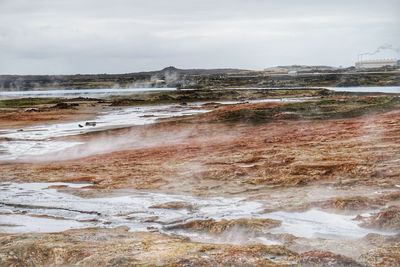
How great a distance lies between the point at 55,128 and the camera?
42031 mm

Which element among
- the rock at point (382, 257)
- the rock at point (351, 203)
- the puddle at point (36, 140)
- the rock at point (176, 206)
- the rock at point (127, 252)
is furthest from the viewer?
the puddle at point (36, 140)

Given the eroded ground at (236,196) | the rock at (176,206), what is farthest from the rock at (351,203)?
the rock at (176,206)

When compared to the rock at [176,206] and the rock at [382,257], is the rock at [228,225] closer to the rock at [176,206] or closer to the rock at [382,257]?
the rock at [176,206]

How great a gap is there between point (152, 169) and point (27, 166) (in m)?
6.52

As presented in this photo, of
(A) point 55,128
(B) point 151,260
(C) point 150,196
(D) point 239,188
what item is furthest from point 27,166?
(A) point 55,128

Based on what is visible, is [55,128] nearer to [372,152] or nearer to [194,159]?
[194,159]

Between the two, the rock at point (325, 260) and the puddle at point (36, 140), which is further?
the puddle at point (36, 140)

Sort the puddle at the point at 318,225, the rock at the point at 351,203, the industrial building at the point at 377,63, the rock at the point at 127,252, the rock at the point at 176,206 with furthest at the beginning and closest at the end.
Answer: the industrial building at the point at 377,63, the rock at the point at 176,206, the rock at the point at 351,203, the puddle at the point at 318,225, the rock at the point at 127,252

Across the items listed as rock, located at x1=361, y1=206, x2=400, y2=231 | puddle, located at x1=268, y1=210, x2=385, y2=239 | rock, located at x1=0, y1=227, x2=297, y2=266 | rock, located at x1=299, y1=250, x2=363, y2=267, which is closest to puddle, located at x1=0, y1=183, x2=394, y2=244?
puddle, located at x1=268, y1=210, x2=385, y2=239

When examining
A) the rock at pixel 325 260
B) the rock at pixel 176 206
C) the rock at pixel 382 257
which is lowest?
the rock at pixel 176 206

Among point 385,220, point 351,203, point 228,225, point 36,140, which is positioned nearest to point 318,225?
point 385,220

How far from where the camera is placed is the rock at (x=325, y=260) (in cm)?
859

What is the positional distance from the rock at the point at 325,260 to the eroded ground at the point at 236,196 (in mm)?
20

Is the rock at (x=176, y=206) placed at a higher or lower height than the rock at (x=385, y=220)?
lower
